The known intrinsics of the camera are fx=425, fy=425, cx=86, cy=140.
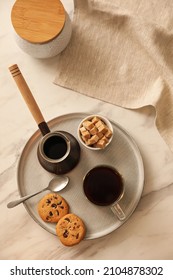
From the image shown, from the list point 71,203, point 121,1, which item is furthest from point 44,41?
point 71,203

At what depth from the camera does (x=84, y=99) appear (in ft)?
3.35

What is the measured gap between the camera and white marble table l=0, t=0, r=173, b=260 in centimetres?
97

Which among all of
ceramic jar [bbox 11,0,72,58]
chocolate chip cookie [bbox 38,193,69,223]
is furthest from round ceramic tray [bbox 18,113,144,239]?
ceramic jar [bbox 11,0,72,58]

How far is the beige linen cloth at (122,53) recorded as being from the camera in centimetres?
101

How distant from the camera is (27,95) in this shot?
88 centimetres

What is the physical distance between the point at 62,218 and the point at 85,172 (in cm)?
12

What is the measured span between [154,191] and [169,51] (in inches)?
13.2

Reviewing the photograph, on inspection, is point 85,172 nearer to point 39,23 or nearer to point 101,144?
point 101,144

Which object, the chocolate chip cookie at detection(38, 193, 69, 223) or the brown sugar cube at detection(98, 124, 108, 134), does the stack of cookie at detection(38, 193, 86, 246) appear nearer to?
the chocolate chip cookie at detection(38, 193, 69, 223)

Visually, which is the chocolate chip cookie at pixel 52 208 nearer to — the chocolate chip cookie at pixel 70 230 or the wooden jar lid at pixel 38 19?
the chocolate chip cookie at pixel 70 230

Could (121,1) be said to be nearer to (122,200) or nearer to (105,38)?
(105,38)

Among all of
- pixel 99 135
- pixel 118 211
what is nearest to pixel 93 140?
pixel 99 135

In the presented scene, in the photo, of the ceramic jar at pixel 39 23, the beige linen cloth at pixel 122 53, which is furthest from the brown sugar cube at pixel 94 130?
the ceramic jar at pixel 39 23

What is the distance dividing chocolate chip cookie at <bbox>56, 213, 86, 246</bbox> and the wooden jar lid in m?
0.40
